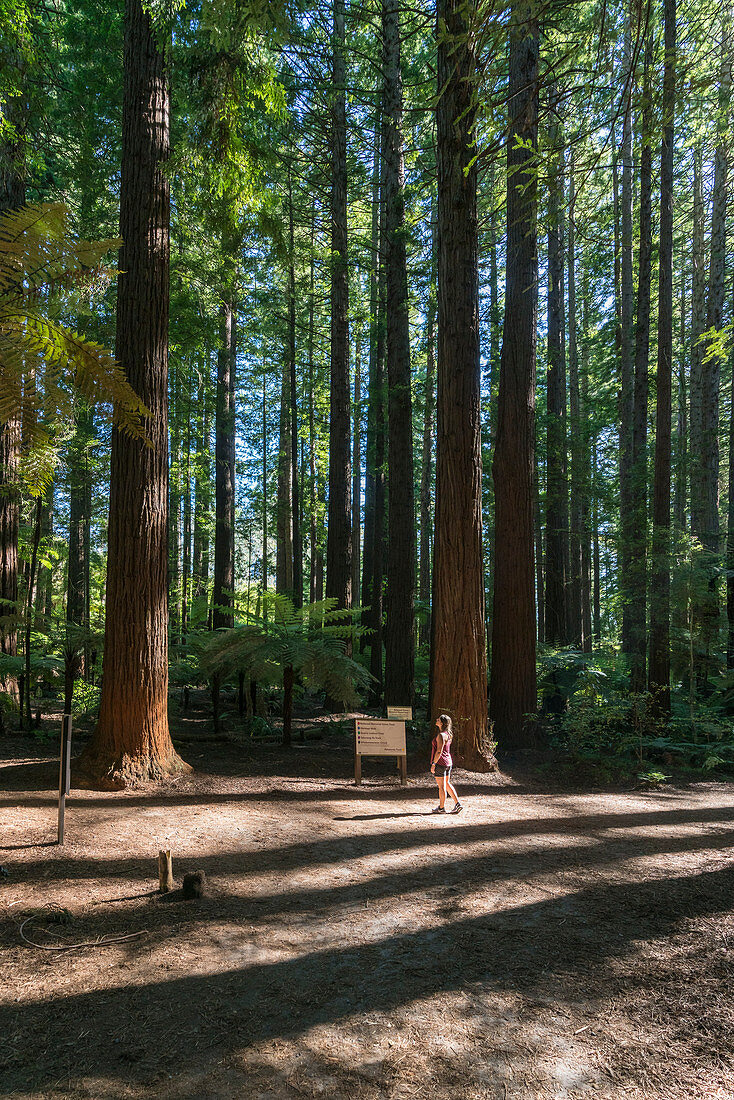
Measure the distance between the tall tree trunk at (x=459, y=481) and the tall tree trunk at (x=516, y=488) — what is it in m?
1.75

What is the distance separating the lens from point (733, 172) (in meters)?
17.7

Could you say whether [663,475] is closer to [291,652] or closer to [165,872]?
[291,652]

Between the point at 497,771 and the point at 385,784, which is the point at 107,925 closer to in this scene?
the point at 385,784

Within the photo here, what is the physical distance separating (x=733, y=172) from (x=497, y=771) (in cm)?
2005

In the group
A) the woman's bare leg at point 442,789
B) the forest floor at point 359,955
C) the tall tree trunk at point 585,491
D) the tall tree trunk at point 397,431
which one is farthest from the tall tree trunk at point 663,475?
the woman's bare leg at point 442,789

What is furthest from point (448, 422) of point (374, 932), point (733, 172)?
point (733, 172)

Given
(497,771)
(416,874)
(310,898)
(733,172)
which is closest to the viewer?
(310,898)

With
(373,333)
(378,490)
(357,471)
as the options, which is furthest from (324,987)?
(357,471)

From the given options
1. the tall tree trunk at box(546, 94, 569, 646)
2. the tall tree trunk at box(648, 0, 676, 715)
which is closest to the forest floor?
the tall tree trunk at box(648, 0, 676, 715)

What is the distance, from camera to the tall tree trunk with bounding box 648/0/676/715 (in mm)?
10250

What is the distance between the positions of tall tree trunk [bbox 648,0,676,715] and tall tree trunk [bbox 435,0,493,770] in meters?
4.62

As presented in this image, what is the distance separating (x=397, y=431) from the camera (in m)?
11.1

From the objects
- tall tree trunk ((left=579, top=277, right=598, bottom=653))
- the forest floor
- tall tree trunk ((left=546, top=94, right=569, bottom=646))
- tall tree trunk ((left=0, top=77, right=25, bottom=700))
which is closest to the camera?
the forest floor

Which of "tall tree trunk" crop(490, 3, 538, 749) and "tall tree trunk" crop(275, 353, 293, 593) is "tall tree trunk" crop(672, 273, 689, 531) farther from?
"tall tree trunk" crop(275, 353, 293, 593)
